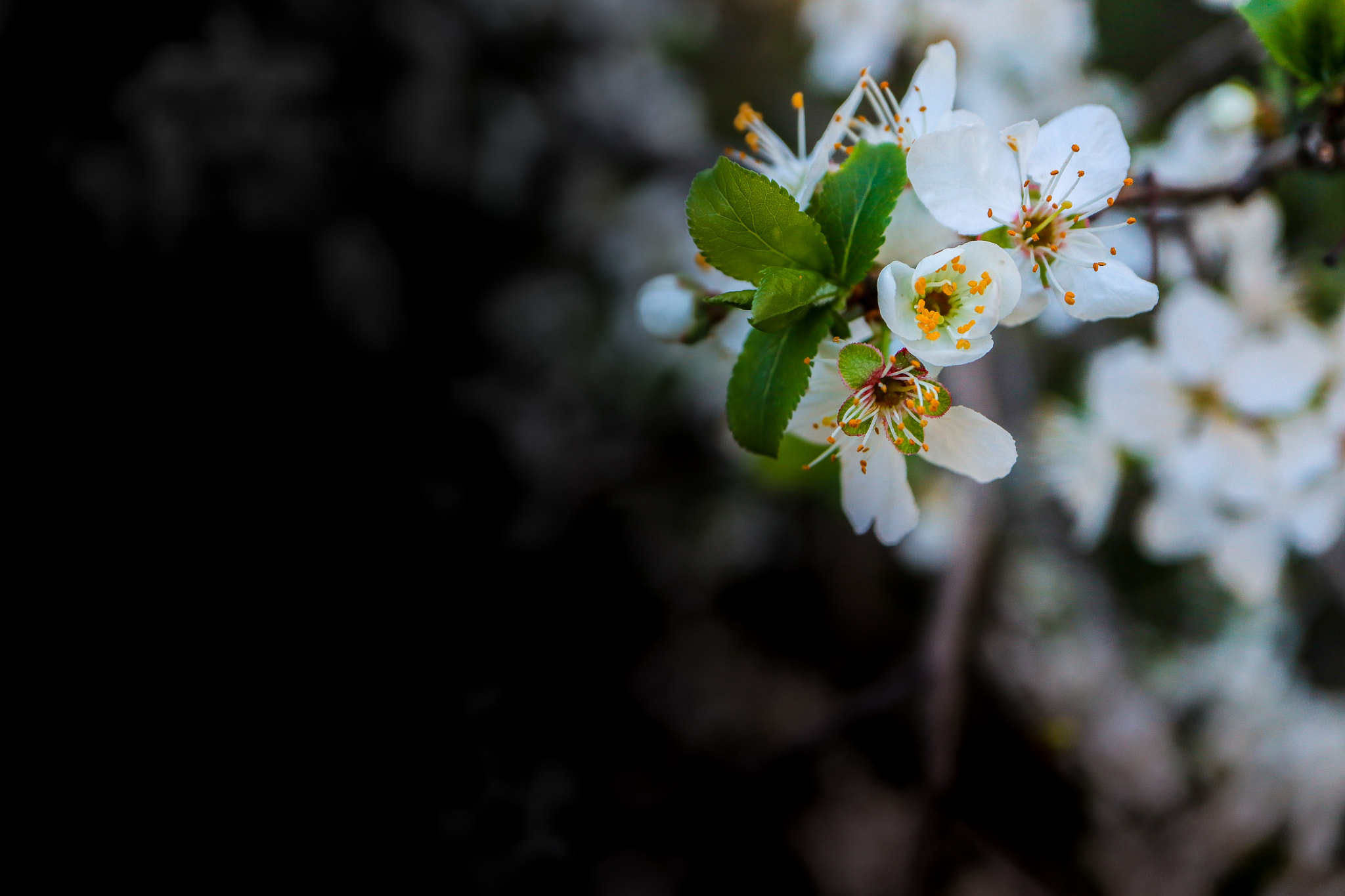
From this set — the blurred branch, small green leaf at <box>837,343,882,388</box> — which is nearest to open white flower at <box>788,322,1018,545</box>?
small green leaf at <box>837,343,882,388</box>

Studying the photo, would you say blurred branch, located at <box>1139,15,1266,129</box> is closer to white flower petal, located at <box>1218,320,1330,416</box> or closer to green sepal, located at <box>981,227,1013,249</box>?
white flower petal, located at <box>1218,320,1330,416</box>

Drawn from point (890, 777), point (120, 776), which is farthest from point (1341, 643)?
point (120, 776)

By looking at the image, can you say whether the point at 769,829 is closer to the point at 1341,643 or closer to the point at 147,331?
the point at 1341,643

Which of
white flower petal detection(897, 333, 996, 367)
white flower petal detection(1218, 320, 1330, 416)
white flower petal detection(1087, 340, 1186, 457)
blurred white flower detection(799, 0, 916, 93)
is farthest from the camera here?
blurred white flower detection(799, 0, 916, 93)

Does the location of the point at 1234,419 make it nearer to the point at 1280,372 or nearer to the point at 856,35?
the point at 1280,372

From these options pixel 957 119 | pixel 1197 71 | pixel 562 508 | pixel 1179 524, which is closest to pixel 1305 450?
pixel 1179 524

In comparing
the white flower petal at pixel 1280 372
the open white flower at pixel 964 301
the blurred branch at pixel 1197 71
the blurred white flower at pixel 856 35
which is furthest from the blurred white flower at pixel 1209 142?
the open white flower at pixel 964 301

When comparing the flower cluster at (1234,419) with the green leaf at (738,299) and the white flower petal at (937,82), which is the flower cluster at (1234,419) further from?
the green leaf at (738,299)
